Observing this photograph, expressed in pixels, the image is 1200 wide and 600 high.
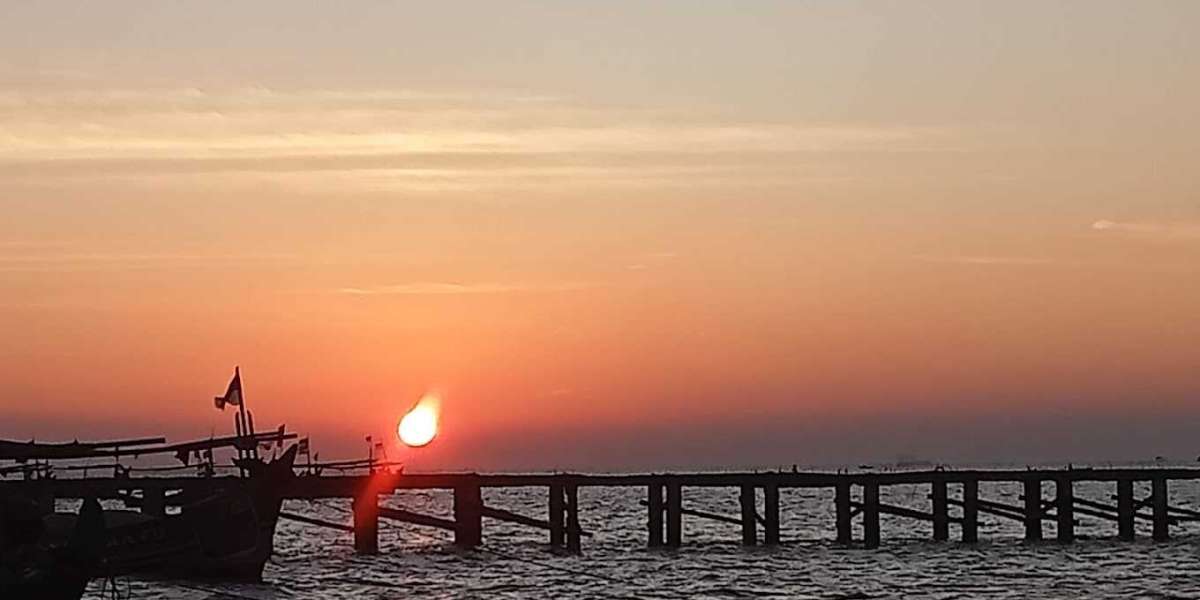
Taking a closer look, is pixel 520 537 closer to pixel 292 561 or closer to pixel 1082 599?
pixel 292 561

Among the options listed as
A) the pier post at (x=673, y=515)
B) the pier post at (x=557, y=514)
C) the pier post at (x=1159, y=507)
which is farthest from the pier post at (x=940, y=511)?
the pier post at (x=557, y=514)

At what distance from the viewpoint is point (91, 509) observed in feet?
124

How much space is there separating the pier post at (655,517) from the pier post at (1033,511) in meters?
15.0

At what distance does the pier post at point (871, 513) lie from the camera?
7744cm

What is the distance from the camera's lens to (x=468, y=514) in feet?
248

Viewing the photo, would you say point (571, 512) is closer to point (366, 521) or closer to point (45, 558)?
point (366, 521)

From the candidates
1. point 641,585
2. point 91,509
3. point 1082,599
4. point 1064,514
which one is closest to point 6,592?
point 91,509

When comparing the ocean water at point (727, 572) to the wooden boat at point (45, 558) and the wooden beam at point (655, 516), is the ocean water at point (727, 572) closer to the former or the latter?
the wooden beam at point (655, 516)

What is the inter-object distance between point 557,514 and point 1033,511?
1971 centimetres

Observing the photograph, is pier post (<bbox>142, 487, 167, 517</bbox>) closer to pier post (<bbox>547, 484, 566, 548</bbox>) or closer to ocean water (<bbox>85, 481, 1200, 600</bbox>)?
ocean water (<bbox>85, 481, 1200, 600</bbox>)

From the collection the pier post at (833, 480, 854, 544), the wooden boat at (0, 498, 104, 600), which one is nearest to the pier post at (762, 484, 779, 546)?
the pier post at (833, 480, 854, 544)

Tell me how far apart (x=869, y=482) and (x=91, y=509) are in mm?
44568

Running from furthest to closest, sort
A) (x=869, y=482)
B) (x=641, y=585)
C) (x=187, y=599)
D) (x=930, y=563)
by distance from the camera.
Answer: (x=869, y=482) → (x=930, y=563) → (x=641, y=585) → (x=187, y=599)

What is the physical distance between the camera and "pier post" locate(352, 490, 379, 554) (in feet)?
240
